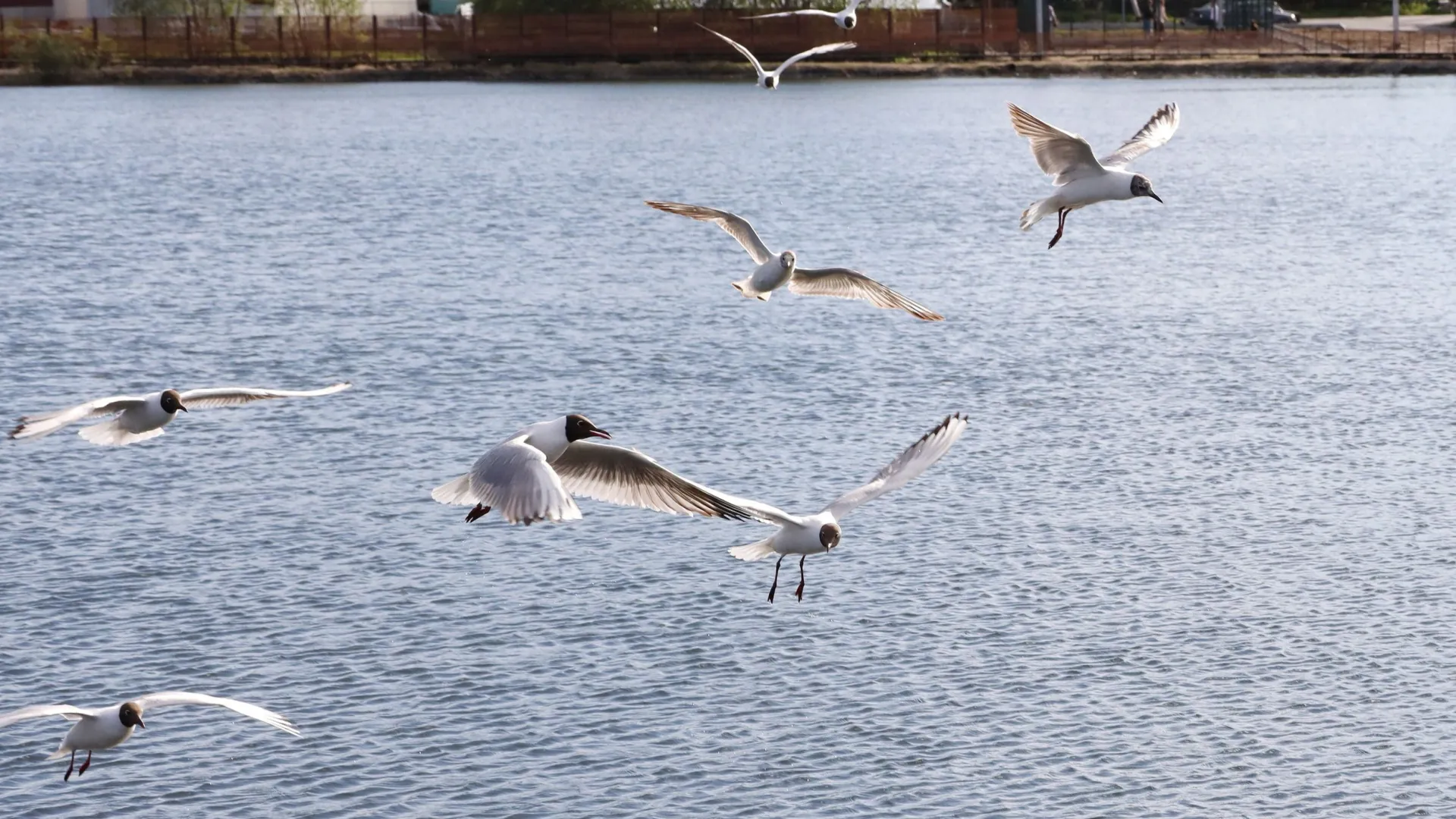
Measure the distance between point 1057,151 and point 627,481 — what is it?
6885mm

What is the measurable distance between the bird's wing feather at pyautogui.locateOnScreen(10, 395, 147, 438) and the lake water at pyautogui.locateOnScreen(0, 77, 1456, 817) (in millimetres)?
4786

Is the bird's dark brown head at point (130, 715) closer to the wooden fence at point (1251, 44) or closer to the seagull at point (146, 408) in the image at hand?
the seagull at point (146, 408)

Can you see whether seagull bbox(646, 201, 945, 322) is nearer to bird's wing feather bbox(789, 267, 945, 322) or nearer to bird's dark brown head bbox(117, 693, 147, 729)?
bird's wing feather bbox(789, 267, 945, 322)

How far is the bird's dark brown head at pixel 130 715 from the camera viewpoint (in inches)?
682

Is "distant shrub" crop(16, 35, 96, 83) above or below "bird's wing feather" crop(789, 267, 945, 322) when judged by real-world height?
above

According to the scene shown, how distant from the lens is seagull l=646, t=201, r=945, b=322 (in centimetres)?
1981

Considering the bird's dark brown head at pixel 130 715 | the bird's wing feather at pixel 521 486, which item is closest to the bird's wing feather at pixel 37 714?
the bird's dark brown head at pixel 130 715

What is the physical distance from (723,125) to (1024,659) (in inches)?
3244

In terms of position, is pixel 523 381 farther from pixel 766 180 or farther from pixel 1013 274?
pixel 766 180

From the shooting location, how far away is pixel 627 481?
16109 mm

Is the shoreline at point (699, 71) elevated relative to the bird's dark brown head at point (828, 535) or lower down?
elevated

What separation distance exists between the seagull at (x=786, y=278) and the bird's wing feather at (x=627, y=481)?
343 cm

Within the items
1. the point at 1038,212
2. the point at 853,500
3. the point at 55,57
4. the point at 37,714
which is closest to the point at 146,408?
the point at 37,714

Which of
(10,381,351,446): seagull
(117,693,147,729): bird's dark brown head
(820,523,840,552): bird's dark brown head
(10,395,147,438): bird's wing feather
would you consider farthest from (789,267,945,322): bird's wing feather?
(117,693,147,729): bird's dark brown head
